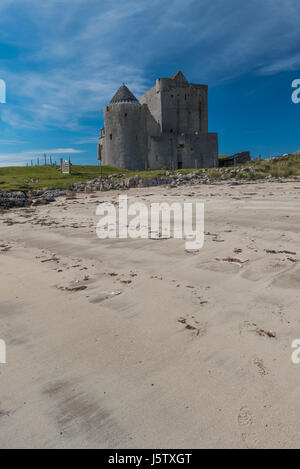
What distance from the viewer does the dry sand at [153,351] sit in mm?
1539

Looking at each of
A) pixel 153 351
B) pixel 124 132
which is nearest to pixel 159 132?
pixel 124 132

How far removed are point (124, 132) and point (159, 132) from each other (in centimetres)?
496

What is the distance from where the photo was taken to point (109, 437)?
1504mm

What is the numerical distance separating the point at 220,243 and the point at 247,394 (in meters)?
3.17

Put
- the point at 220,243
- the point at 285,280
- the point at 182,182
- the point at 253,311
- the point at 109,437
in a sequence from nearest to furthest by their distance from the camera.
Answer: the point at 109,437 → the point at 253,311 → the point at 285,280 → the point at 220,243 → the point at 182,182

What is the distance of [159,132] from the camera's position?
41781 mm

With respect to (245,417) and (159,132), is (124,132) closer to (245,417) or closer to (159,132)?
(159,132)

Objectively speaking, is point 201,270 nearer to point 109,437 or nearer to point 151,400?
point 151,400

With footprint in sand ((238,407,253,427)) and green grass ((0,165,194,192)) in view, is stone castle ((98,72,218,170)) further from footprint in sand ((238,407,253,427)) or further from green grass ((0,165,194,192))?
footprint in sand ((238,407,253,427))

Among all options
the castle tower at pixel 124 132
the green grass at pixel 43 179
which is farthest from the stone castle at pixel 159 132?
the green grass at pixel 43 179

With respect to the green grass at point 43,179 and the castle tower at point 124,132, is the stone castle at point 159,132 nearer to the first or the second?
the castle tower at point 124,132

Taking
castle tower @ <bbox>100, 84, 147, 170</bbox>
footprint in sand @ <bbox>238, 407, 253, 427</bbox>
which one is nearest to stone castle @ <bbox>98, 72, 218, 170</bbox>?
castle tower @ <bbox>100, 84, 147, 170</bbox>

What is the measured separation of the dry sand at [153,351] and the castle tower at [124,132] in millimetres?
37431
